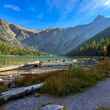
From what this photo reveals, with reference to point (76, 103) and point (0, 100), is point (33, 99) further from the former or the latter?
point (76, 103)

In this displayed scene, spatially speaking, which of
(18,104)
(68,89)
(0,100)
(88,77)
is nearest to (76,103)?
(68,89)

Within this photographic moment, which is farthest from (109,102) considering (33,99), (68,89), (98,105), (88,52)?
(88,52)

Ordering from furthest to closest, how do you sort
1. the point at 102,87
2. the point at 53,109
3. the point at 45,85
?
1. the point at 102,87
2. the point at 45,85
3. the point at 53,109

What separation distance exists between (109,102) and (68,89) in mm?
2617

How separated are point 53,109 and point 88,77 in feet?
22.5

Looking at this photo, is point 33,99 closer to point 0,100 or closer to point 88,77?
point 0,100

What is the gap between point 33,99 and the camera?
10.9 meters

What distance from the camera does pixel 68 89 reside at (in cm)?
1162

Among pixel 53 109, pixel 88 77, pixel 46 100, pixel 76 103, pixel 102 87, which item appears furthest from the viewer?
pixel 88 77

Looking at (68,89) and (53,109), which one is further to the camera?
(68,89)

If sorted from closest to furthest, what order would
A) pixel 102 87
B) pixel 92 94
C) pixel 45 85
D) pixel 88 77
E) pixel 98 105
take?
pixel 98 105 → pixel 92 94 → pixel 45 85 → pixel 102 87 → pixel 88 77

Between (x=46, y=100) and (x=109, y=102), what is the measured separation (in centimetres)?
292

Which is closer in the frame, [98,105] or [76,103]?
[98,105]

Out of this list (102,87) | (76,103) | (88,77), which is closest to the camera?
(76,103)
